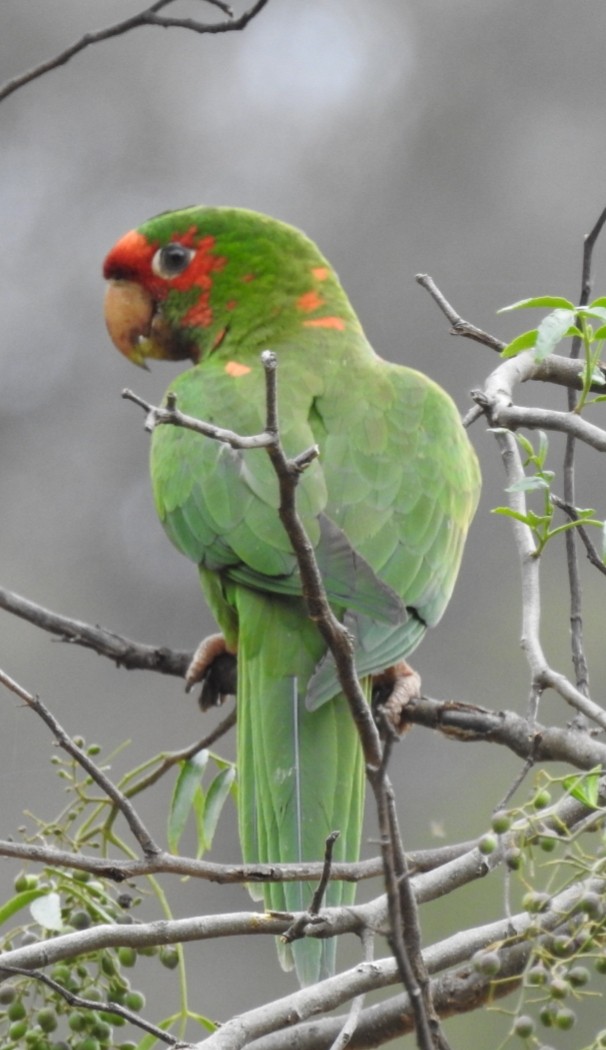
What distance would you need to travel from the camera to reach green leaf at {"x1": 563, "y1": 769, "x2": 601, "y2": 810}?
1349 millimetres

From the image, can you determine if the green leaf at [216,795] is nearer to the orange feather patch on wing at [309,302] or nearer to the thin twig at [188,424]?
the thin twig at [188,424]

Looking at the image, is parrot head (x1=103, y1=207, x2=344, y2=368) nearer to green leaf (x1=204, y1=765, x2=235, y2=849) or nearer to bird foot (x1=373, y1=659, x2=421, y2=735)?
bird foot (x1=373, y1=659, x2=421, y2=735)

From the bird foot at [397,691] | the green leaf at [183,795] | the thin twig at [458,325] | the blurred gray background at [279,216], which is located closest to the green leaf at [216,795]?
the green leaf at [183,795]

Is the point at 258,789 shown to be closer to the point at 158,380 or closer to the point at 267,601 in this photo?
the point at 267,601

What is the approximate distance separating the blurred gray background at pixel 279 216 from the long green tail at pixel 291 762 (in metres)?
3.50

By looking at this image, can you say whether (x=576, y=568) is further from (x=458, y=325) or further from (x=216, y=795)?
(x=216, y=795)

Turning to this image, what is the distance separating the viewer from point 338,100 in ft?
33.8

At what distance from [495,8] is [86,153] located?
3068 mm

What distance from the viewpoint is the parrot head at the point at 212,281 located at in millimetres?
3123

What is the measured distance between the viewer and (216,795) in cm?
225

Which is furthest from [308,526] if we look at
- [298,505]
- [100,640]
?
[100,640]

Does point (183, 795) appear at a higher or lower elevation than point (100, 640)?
lower

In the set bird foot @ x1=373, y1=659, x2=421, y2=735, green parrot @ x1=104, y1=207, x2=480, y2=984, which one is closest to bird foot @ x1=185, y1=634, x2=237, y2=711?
green parrot @ x1=104, y1=207, x2=480, y2=984

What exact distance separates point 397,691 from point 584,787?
0.96 m
